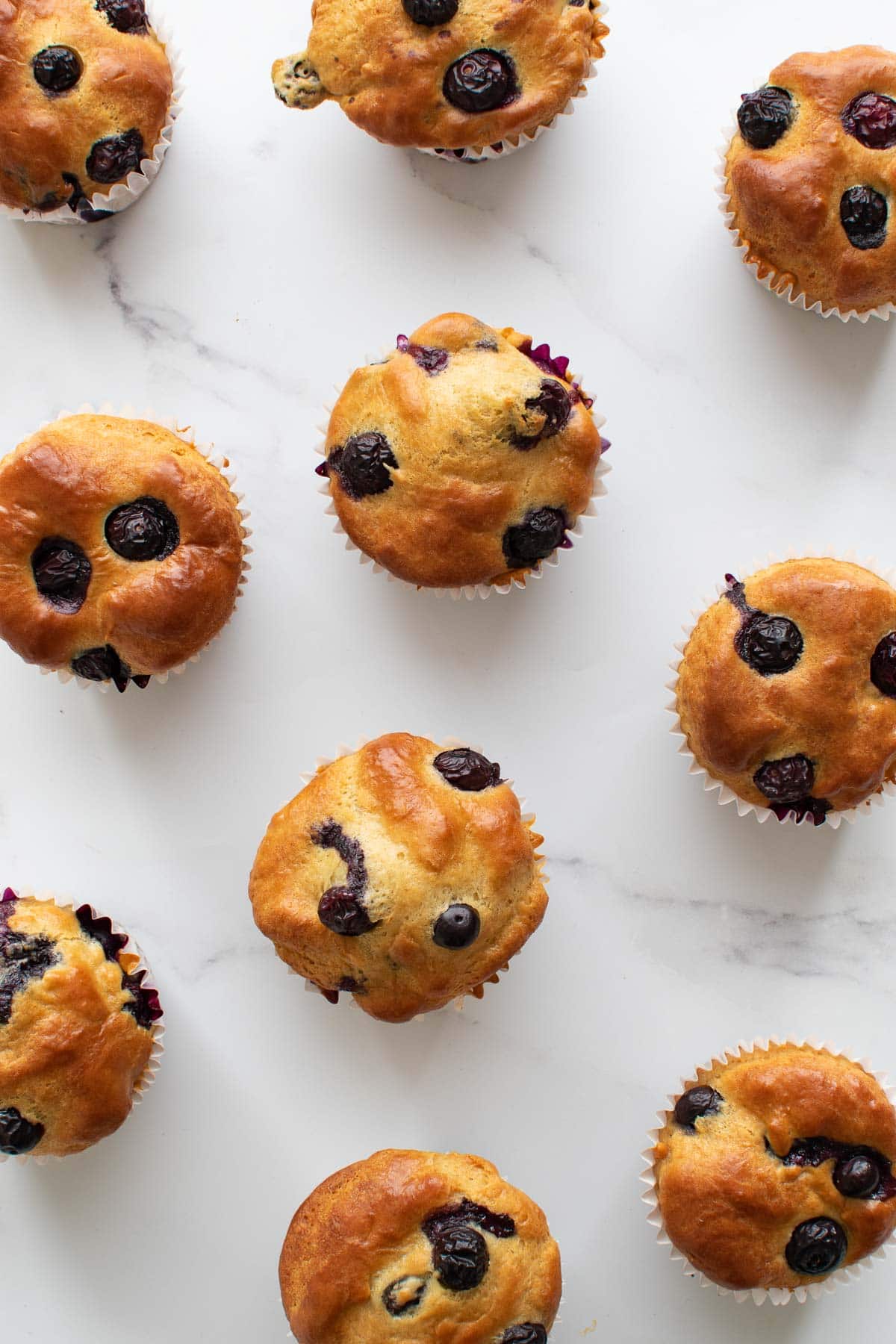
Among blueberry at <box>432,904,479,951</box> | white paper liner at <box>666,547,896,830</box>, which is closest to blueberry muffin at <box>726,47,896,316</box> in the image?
white paper liner at <box>666,547,896,830</box>

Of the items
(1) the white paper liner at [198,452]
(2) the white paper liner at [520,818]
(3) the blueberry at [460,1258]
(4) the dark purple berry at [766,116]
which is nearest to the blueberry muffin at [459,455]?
(1) the white paper liner at [198,452]

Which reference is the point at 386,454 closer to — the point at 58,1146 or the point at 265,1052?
the point at 265,1052

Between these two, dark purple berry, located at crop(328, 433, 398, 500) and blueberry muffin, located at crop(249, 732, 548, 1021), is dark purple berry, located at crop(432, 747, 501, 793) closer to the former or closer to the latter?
blueberry muffin, located at crop(249, 732, 548, 1021)

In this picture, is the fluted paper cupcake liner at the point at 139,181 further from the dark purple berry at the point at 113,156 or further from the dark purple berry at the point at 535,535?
the dark purple berry at the point at 535,535

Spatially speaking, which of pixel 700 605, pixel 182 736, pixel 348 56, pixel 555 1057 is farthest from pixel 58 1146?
pixel 348 56

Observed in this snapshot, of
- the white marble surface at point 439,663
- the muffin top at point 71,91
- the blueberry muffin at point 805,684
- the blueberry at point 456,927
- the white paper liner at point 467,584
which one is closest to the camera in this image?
the blueberry at point 456,927

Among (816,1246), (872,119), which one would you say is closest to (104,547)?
(872,119)
